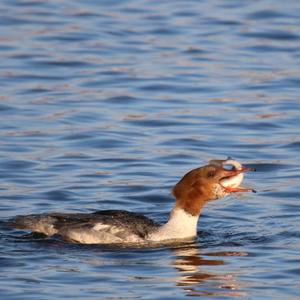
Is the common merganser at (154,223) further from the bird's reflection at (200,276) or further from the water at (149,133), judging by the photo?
the bird's reflection at (200,276)

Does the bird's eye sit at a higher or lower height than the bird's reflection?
higher

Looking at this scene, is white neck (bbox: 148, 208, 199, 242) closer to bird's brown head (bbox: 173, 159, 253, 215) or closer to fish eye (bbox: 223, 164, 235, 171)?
bird's brown head (bbox: 173, 159, 253, 215)

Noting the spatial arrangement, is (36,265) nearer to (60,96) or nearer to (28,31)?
(60,96)

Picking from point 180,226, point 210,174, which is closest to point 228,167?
point 210,174

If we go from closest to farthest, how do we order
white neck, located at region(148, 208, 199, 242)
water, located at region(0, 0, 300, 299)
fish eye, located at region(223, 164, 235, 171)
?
water, located at region(0, 0, 300, 299), fish eye, located at region(223, 164, 235, 171), white neck, located at region(148, 208, 199, 242)

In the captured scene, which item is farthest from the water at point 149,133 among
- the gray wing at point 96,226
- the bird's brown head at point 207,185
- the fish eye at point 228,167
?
the fish eye at point 228,167

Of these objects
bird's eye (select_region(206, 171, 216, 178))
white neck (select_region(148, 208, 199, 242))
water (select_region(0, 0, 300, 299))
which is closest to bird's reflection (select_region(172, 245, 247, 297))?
water (select_region(0, 0, 300, 299))

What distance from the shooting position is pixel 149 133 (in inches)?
700

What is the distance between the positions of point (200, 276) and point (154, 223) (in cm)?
141

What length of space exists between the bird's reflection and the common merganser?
0.98ft

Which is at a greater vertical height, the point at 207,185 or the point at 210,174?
the point at 210,174

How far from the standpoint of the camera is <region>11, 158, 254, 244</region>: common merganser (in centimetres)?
1287

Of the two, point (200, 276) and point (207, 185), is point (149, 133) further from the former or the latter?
point (200, 276)

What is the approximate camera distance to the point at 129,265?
39.5ft
